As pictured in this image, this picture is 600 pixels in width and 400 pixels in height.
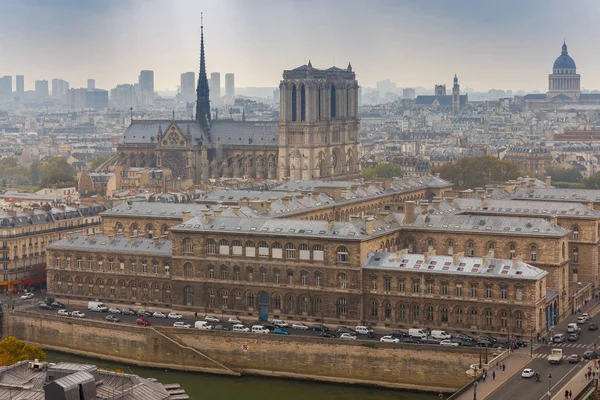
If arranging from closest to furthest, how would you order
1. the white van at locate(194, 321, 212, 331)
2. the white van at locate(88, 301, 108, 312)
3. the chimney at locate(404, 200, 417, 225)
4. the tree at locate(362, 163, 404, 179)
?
the white van at locate(194, 321, 212, 331) → the white van at locate(88, 301, 108, 312) → the chimney at locate(404, 200, 417, 225) → the tree at locate(362, 163, 404, 179)

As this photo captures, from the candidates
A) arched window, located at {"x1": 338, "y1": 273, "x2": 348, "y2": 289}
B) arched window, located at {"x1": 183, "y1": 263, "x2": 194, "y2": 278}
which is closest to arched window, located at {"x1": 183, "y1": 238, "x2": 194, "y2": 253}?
arched window, located at {"x1": 183, "y1": 263, "x2": 194, "y2": 278}

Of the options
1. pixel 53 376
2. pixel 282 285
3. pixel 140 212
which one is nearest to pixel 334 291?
pixel 282 285

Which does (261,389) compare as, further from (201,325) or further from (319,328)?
(201,325)

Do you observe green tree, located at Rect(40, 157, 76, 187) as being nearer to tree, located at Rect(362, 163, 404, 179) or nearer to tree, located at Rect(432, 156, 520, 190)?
tree, located at Rect(362, 163, 404, 179)

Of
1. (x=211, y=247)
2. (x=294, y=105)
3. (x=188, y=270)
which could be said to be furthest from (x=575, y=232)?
(x=294, y=105)

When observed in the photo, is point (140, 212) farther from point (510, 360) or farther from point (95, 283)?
point (510, 360)

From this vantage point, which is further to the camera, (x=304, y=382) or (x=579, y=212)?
(x=579, y=212)

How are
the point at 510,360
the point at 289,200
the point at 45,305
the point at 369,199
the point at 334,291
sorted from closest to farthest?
the point at 510,360, the point at 334,291, the point at 45,305, the point at 289,200, the point at 369,199
